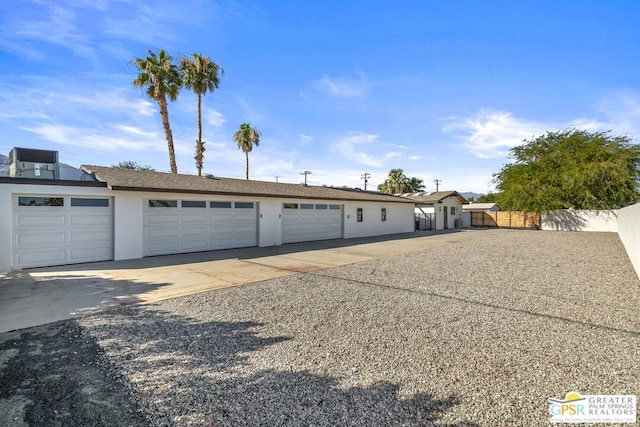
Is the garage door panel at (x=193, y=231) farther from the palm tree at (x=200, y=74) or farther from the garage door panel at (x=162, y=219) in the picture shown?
the palm tree at (x=200, y=74)

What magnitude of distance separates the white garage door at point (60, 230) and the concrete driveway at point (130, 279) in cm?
47

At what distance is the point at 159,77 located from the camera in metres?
19.1

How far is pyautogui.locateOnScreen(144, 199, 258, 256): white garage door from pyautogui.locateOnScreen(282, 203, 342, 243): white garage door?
197 centimetres

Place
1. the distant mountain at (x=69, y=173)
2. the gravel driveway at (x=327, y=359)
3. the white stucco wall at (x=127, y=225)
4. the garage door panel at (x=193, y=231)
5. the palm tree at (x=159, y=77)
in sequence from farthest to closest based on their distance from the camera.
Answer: the palm tree at (x=159, y=77)
the garage door panel at (x=193, y=231)
the distant mountain at (x=69, y=173)
the white stucco wall at (x=127, y=225)
the gravel driveway at (x=327, y=359)

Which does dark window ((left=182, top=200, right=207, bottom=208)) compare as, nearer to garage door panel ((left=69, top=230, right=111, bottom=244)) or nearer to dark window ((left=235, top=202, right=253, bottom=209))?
dark window ((left=235, top=202, right=253, bottom=209))

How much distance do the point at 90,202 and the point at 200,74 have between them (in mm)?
15754

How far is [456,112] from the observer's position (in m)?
16.3

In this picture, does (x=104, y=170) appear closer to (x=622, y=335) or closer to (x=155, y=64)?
(x=155, y=64)

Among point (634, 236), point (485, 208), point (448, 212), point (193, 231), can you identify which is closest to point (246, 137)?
point (193, 231)

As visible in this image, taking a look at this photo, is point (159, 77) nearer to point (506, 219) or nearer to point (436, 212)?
point (436, 212)

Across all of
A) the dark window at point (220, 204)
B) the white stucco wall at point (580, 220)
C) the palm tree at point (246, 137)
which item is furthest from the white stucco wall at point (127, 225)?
the white stucco wall at point (580, 220)

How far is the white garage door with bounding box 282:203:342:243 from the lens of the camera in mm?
15562

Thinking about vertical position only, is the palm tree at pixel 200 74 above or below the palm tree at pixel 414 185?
above

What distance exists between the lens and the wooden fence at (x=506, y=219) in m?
28.4
